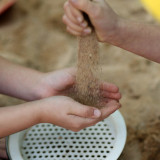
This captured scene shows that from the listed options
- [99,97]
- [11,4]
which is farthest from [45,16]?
[99,97]

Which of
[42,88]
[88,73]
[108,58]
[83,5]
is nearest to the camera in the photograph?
[83,5]

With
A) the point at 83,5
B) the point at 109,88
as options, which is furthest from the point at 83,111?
the point at 83,5

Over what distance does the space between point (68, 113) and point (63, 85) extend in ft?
0.43

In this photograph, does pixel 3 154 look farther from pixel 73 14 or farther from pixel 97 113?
pixel 73 14

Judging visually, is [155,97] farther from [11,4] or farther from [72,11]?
[11,4]

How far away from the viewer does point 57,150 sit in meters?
0.98

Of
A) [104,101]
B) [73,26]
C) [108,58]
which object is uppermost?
[73,26]

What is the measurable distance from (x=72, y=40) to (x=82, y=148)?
0.58 meters

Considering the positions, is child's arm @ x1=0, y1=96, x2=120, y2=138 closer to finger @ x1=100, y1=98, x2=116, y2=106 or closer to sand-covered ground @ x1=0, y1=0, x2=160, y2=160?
finger @ x1=100, y1=98, x2=116, y2=106

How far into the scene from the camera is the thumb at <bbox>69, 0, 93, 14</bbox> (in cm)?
79

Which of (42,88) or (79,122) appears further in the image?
(42,88)

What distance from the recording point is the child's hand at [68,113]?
2.88 ft

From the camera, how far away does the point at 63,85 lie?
1001 mm

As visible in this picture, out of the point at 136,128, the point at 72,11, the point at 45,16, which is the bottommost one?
the point at 136,128
